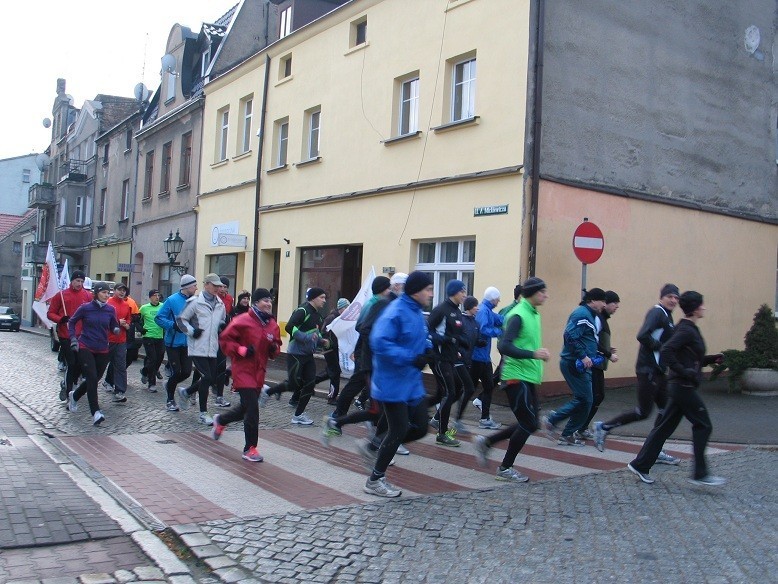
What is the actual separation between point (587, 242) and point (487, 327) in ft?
7.34

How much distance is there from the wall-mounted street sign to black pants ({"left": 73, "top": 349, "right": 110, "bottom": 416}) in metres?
6.59

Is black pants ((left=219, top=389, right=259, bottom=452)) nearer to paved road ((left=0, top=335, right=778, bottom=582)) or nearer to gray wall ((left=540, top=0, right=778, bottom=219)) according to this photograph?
paved road ((left=0, top=335, right=778, bottom=582))

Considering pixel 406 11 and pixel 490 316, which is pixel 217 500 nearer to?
pixel 490 316

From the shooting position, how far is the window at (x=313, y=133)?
19.9m

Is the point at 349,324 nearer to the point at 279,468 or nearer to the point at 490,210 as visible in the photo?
the point at 490,210

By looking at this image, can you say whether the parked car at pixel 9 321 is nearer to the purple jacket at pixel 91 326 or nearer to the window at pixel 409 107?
the window at pixel 409 107

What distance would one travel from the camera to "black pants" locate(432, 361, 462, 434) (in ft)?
29.7

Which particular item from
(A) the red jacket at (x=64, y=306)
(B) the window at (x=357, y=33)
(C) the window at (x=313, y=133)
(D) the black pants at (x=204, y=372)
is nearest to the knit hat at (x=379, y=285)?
(D) the black pants at (x=204, y=372)

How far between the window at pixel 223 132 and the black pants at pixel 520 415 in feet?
62.6

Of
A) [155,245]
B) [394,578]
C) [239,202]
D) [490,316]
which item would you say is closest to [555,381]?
[490,316]

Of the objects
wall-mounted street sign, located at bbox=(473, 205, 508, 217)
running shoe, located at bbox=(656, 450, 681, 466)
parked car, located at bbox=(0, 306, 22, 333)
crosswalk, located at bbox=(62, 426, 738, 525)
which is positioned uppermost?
wall-mounted street sign, located at bbox=(473, 205, 508, 217)

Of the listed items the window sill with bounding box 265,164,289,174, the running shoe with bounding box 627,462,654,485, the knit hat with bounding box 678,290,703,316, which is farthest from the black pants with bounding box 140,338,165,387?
the knit hat with bounding box 678,290,703,316

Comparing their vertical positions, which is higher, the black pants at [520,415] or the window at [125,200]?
the window at [125,200]

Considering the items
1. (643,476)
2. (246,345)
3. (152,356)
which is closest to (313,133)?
(152,356)
